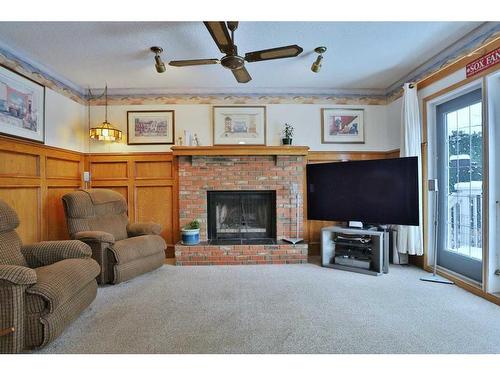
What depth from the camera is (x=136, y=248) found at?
2.99m

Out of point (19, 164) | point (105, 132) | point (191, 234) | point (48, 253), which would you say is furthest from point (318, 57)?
point (19, 164)

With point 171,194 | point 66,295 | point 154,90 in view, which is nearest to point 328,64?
point 154,90

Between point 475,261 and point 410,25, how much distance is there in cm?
256

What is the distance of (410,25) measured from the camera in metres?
2.42

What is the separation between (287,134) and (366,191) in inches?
56.5

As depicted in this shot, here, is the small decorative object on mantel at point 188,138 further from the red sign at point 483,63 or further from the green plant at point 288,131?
the red sign at point 483,63

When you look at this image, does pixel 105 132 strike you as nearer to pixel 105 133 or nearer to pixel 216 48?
pixel 105 133

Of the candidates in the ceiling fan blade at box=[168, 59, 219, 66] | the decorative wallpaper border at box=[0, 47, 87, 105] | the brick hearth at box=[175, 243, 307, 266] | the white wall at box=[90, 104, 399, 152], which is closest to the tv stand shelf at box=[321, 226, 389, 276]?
the brick hearth at box=[175, 243, 307, 266]

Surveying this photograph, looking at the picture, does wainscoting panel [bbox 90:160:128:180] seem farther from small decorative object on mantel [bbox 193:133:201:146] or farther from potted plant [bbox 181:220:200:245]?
potted plant [bbox 181:220:200:245]

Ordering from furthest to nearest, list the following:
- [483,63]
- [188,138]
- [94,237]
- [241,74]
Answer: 1. [188,138]
2. [94,237]
3. [241,74]
4. [483,63]

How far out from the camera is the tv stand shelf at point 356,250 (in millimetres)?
3188

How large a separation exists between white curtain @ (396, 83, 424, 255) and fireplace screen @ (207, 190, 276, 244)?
1851 mm

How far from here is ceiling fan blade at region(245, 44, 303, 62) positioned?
7.07 ft
